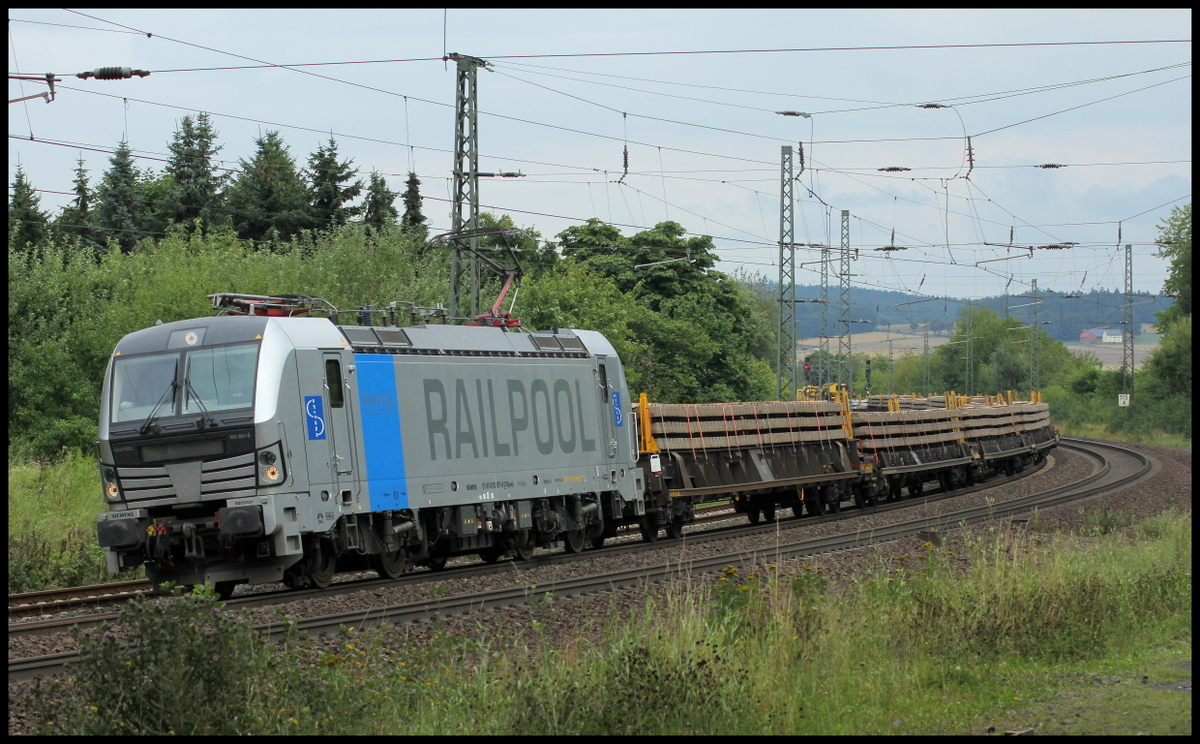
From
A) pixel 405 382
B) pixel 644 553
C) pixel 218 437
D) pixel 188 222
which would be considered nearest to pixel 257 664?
pixel 218 437

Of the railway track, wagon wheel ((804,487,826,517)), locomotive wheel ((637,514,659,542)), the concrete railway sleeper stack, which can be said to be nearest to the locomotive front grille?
the railway track

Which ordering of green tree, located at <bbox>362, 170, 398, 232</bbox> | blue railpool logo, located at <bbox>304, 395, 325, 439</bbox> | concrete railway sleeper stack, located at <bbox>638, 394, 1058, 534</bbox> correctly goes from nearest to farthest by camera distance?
blue railpool logo, located at <bbox>304, 395, 325, 439</bbox>
concrete railway sleeper stack, located at <bbox>638, 394, 1058, 534</bbox>
green tree, located at <bbox>362, 170, 398, 232</bbox>

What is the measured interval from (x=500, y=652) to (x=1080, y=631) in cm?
513

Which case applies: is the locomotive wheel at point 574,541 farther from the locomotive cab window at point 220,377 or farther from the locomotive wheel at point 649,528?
the locomotive cab window at point 220,377

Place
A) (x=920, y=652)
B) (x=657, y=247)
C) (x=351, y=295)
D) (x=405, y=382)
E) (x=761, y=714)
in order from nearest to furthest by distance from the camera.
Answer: (x=761, y=714)
(x=920, y=652)
(x=405, y=382)
(x=351, y=295)
(x=657, y=247)

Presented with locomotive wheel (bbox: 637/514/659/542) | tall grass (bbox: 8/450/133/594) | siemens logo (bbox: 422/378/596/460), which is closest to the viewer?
siemens logo (bbox: 422/378/596/460)

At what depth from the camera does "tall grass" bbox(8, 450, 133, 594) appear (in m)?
17.4

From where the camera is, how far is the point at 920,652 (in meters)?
9.70

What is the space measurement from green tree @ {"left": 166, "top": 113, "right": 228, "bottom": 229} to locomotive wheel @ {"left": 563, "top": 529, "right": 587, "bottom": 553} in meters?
40.7

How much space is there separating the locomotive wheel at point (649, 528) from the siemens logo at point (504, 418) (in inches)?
116

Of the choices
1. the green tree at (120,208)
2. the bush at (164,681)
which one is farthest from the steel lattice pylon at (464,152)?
the green tree at (120,208)

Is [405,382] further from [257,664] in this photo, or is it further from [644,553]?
[257,664]

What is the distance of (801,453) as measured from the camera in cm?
2591

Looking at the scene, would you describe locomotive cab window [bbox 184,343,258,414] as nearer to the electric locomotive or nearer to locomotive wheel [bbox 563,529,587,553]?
the electric locomotive
